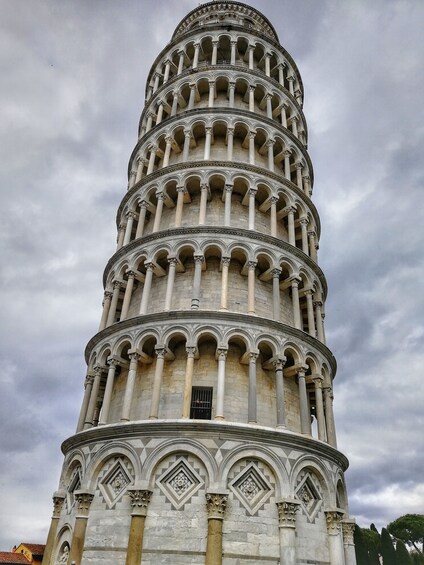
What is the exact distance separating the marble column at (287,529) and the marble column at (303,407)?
295 cm

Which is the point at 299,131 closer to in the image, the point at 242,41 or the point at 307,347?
the point at 242,41

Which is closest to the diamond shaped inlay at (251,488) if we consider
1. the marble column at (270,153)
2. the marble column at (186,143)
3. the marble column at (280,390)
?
the marble column at (280,390)

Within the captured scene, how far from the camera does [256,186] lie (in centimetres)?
2288

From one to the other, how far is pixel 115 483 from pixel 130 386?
3.28 m

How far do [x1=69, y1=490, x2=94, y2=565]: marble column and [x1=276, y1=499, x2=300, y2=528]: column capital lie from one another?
6.23m

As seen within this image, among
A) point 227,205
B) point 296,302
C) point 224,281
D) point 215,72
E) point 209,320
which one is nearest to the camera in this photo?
point 209,320

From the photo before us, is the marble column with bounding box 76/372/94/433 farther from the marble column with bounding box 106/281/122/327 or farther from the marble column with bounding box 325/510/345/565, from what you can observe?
the marble column with bounding box 325/510/345/565

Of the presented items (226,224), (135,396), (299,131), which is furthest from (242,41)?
(135,396)

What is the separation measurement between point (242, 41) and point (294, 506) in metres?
26.2

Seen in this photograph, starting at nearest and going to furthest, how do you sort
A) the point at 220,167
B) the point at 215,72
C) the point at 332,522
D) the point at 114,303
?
1. the point at 332,522
2. the point at 114,303
3. the point at 220,167
4. the point at 215,72

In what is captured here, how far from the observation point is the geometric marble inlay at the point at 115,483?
617 inches

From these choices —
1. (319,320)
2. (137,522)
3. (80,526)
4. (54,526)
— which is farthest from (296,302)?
(54,526)

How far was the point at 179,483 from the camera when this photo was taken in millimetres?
15242

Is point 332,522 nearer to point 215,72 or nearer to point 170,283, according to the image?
point 170,283
